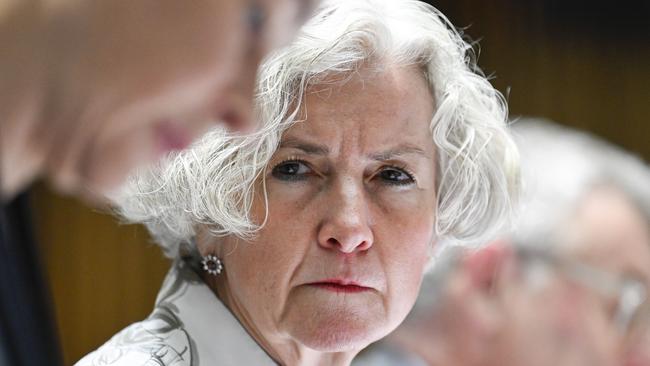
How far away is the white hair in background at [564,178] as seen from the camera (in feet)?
10.6

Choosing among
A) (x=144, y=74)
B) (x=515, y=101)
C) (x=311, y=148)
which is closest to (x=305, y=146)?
(x=311, y=148)

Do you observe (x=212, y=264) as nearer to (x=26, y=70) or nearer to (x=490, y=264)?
(x=490, y=264)

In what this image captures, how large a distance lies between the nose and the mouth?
2.4 inches

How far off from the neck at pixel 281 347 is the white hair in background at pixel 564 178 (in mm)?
1072

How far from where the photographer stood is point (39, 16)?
0.87 metres

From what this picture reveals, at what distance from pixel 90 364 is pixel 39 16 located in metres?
1.30

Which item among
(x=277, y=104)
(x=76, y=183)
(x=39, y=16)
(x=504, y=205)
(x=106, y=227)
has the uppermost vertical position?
(x=39, y=16)

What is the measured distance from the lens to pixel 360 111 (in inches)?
82.2

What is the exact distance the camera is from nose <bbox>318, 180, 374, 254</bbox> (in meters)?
2.04

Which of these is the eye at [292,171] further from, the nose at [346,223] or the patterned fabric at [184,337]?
the patterned fabric at [184,337]

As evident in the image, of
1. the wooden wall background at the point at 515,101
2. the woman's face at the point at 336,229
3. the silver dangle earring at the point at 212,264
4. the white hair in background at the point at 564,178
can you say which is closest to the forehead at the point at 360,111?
the woman's face at the point at 336,229

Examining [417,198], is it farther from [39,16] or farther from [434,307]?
[39,16]

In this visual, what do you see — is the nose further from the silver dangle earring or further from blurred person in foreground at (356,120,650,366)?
blurred person in foreground at (356,120,650,366)

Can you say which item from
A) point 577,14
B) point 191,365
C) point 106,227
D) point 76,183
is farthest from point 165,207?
point 577,14
